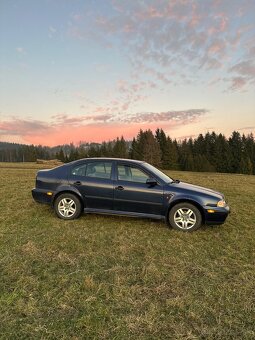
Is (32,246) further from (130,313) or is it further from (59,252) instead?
(130,313)

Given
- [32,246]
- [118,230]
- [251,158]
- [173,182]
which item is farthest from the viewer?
[251,158]

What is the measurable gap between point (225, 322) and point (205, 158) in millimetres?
67155

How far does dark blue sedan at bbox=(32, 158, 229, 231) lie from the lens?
6.41 m

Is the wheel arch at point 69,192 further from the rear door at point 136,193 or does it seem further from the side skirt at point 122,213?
the rear door at point 136,193

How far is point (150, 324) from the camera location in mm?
3051

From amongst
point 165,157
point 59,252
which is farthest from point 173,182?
point 165,157

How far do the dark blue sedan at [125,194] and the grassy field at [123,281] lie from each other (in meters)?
0.37

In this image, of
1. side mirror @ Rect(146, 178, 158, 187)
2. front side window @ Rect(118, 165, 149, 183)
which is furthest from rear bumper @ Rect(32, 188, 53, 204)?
side mirror @ Rect(146, 178, 158, 187)

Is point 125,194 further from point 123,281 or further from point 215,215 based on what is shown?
point 123,281

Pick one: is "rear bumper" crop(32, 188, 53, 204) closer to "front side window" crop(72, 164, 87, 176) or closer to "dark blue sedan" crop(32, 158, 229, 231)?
"dark blue sedan" crop(32, 158, 229, 231)

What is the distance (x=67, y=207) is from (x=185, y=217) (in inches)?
111

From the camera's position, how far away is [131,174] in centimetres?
681

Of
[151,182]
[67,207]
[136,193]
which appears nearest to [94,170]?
[67,207]

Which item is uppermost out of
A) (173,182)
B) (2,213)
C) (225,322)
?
(173,182)
